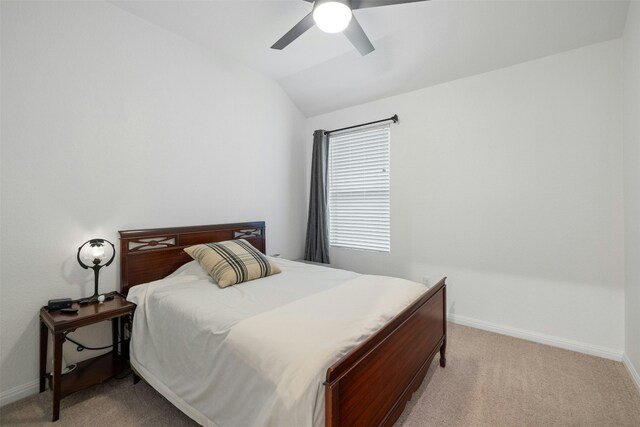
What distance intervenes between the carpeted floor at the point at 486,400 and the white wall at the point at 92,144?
18.0 inches

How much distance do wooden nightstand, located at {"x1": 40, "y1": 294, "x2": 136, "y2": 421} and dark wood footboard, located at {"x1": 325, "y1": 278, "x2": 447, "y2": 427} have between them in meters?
1.63

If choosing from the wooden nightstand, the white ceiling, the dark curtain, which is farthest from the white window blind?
the wooden nightstand

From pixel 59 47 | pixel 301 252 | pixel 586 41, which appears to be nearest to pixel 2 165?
pixel 59 47

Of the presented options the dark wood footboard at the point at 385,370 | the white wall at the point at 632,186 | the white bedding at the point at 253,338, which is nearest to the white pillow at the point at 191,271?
the white bedding at the point at 253,338

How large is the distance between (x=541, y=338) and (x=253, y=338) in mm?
2680

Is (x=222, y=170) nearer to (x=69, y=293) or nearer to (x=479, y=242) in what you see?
(x=69, y=293)

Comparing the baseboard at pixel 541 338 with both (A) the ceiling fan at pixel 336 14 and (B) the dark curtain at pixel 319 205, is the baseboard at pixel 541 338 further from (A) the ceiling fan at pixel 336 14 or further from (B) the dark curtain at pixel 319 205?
(A) the ceiling fan at pixel 336 14

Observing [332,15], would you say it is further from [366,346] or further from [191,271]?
[191,271]

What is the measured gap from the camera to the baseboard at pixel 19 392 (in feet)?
5.84

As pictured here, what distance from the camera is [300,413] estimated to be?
3.35 ft

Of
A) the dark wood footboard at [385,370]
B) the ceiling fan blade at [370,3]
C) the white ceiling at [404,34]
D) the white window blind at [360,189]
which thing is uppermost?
the white ceiling at [404,34]

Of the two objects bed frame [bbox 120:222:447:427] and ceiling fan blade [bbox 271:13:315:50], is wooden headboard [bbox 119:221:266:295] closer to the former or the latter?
bed frame [bbox 120:222:447:427]

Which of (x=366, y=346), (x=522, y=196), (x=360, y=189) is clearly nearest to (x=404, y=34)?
(x=360, y=189)

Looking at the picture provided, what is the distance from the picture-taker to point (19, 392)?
183 cm
